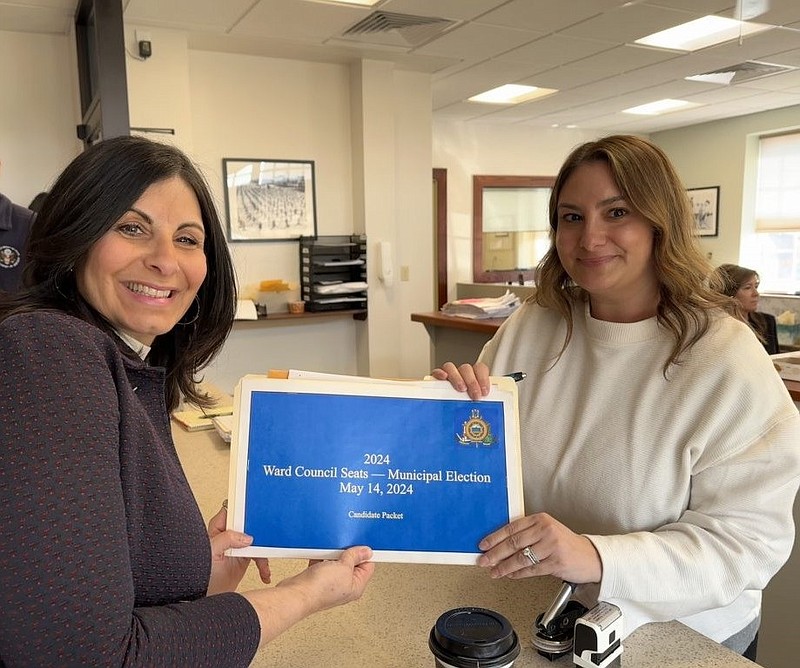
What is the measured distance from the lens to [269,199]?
14.8 feet

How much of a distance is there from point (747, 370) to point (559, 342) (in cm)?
38

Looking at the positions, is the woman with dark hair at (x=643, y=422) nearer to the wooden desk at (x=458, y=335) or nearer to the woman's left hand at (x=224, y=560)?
the woman's left hand at (x=224, y=560)

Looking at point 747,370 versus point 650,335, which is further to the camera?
point 650,335

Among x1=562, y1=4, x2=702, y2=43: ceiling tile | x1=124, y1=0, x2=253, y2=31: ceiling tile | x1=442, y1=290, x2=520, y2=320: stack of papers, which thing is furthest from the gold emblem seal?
x1=562, y1=4, x2=702, y2=43: ceiling tile

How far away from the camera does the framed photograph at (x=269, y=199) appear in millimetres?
4398

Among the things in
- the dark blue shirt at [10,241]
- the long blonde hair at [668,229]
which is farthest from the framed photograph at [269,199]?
the long blonde hair at [668,229]

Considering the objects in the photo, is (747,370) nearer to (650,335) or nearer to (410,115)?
(650,335)

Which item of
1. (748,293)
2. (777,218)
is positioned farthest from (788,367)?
(777,218)

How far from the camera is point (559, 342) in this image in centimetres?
141

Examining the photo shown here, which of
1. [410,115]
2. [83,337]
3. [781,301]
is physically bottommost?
[781,301]

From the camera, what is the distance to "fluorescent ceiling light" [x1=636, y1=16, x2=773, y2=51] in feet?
13.0

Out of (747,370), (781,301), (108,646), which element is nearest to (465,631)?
(108,646)

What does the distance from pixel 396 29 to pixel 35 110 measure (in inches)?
83.4

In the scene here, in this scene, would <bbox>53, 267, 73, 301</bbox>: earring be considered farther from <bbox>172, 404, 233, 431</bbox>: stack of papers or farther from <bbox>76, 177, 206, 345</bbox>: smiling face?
<bbox>172, 404, 233, 431</bbox>: stack of papers
